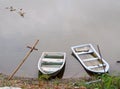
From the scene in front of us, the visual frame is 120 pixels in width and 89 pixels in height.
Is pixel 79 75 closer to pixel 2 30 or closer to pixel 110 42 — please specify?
pixel 110 42

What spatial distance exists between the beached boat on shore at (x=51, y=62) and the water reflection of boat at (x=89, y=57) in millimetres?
688

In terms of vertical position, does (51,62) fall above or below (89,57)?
above

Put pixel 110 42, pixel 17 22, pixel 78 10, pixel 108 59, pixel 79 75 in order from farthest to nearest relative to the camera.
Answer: pixel 78 10 < pixel 17 22 < pixel 110 42 < pixel 108 59 < pixel 79 75

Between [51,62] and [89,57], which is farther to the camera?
[89,57]

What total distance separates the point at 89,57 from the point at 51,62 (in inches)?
62.0

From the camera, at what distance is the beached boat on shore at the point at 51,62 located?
12.6m

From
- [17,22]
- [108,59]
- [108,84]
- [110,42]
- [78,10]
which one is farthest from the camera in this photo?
[78,10]

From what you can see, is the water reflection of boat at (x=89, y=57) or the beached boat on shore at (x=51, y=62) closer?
the beached boat on shore at (x=51, y=62)

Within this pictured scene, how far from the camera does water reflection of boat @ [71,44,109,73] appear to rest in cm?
1311

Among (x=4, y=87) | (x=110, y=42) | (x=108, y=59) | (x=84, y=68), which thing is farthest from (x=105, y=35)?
(x=4, y=87)

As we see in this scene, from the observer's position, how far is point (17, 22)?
17.0 metres

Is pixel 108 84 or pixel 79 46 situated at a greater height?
pixel 108 84

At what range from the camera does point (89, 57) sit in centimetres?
1442

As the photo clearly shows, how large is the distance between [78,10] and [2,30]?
371cm
